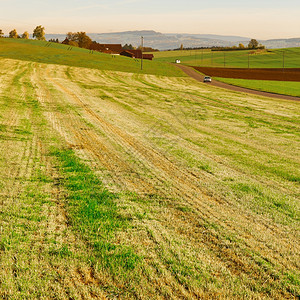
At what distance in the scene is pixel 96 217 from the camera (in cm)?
630

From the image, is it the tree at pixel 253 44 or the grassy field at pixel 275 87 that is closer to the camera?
the grassy field at pixel 275 87

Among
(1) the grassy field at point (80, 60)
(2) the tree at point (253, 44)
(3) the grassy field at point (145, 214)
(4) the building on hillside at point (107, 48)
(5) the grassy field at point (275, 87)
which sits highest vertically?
(2) the tree at point (253, 44)

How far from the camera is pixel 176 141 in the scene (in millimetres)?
13297

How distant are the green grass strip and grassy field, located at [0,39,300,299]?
0.03m

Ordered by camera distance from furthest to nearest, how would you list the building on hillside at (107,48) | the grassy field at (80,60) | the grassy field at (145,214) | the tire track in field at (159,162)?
the building on hillside at (107,48)
the grassy field at (80,60)
the tire track in field at (159,162)
the grassy field at (145,214)

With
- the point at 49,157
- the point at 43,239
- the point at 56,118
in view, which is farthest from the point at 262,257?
the point at 56,118

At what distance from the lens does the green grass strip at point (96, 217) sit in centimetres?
500

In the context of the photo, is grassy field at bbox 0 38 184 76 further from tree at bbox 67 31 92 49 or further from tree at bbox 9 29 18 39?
tree at bbox 9 29 18 39

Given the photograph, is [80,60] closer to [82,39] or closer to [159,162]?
[159,162]

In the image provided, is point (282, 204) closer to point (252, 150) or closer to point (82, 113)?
point (252, 150)

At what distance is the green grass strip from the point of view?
16.4 feet

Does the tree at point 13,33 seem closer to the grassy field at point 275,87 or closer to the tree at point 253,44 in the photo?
the tree at point 253,44

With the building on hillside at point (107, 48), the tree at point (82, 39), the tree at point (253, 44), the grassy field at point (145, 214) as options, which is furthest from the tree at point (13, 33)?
the grassy field at point (145, 214)

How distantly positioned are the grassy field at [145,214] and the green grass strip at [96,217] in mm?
25
